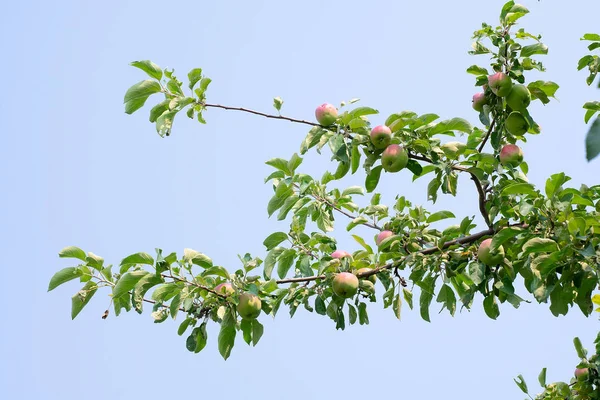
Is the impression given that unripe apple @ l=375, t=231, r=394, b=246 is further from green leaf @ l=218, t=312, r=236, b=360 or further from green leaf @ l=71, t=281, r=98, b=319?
green leaf @ l=71, t=281, r=98, b=319

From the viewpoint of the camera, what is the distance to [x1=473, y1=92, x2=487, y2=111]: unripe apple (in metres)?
3.47

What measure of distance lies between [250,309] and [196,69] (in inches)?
46.3

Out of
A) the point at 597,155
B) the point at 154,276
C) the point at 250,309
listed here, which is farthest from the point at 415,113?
the point at 597,155

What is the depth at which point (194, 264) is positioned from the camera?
339 centimetres

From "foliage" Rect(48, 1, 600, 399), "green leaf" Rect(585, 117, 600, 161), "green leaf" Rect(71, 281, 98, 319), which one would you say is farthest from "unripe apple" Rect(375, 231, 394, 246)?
"green leaf" Rect(585, 117, 600, 161)

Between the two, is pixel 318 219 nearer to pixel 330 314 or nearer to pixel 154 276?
pixel 330 314

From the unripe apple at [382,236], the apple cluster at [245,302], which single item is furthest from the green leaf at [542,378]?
the apple cluster at [245,302]

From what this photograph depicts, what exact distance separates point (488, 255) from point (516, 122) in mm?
662

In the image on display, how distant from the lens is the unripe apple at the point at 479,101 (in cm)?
347

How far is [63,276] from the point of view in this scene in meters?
3.42

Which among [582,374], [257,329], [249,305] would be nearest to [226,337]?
[257,329]

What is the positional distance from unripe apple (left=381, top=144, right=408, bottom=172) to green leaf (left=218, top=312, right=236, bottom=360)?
1.03 m

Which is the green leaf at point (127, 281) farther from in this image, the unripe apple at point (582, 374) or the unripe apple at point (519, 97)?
the unripe apple at point (582, 374)

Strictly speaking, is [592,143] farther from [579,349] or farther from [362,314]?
[579,349]
